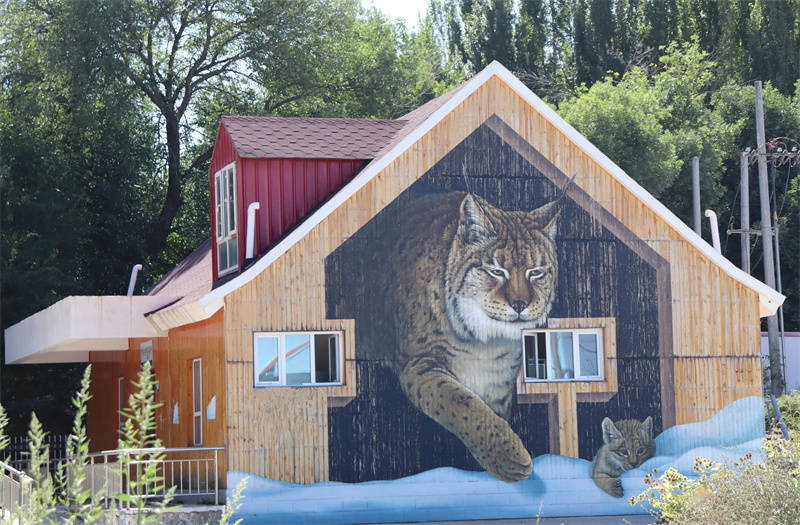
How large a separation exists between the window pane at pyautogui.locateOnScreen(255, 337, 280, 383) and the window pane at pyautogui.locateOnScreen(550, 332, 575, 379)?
4934 mm

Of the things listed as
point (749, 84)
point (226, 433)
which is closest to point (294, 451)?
point (226, 433)

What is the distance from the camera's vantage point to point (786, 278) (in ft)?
157

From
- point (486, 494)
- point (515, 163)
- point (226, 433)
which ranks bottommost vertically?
point (486, 494)

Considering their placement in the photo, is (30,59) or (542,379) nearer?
(542,379)

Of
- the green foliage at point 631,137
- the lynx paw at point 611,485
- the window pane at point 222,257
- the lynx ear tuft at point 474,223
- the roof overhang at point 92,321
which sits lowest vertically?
the lynx paw at point 611,485

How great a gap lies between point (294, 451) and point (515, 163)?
21.1 feet

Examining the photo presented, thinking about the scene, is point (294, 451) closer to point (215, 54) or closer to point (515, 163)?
point (515, 163)

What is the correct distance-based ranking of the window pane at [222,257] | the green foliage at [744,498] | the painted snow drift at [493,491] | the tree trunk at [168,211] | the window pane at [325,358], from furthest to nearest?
the tree trunk at [168,211] < the window pane at [222,257] < the window pane at [325,358] < the painted snow drift at [493,491] < the green foliage at [744,498]

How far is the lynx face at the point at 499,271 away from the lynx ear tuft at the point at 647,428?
258cm

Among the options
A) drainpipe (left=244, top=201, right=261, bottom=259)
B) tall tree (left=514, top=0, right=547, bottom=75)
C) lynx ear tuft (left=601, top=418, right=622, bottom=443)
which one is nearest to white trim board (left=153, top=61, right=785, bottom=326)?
drainpipe (left=244, top=201, right=261, bottom=259)

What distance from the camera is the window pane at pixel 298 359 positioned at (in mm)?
18781

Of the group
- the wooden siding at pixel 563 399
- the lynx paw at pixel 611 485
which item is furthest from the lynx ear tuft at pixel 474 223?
the lynx paw at pixel 611 485

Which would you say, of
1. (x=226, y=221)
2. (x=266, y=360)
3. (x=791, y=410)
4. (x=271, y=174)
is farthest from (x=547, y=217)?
(x=791, y=410)

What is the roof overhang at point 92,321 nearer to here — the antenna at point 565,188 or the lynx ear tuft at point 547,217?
the lynx ear tuft at point 547,217
